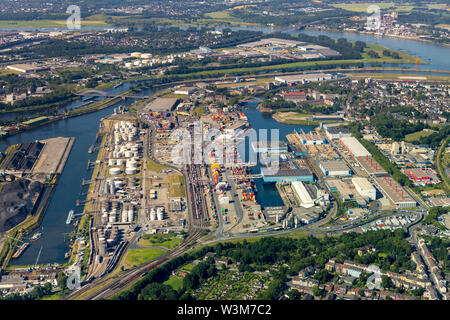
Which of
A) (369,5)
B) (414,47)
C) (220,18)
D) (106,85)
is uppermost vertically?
(369,5)

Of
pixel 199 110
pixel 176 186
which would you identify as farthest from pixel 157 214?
pixel 199 110

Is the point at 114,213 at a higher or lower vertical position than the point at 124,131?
lower

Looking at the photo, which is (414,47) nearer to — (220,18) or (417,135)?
(417,135)

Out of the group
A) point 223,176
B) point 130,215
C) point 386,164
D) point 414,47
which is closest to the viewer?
point 130,215

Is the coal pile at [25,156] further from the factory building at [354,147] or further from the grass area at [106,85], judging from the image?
the factory building at [354,147]

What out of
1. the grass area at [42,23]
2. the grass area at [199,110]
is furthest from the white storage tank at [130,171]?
the grass area at [42,23]

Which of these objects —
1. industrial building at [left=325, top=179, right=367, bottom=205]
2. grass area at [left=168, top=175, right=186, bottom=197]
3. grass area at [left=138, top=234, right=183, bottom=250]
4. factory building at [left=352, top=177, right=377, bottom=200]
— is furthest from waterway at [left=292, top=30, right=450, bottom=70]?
grass area at [left=138, top=234, right=183, bottom=250]
